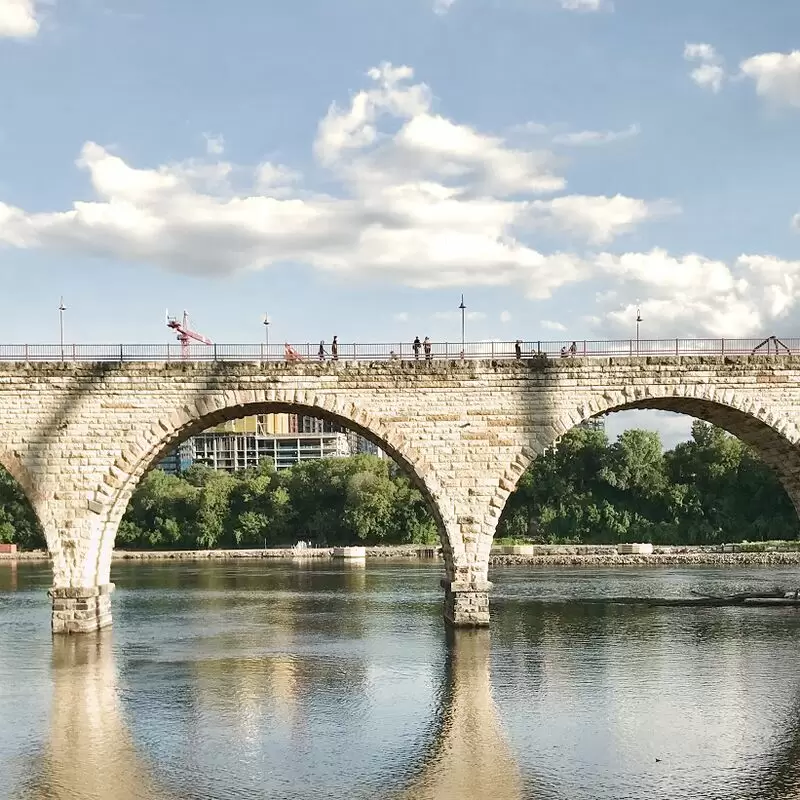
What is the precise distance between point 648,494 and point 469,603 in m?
47.6

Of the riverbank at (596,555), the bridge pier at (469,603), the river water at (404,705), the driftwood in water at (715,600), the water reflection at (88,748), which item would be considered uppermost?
the bridge pier at (469,603)

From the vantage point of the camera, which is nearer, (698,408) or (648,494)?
(698,408)

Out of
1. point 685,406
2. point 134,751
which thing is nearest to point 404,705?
point 134,751

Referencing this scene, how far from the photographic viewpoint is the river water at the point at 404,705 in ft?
47.8

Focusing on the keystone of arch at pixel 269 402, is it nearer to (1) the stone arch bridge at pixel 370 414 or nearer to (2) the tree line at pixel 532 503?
(1) the stone arch bridge at pixel 370 414

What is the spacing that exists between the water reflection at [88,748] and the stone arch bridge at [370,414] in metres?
4.95

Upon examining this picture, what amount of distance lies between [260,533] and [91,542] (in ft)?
175

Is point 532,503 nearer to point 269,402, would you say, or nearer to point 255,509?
point 255,509

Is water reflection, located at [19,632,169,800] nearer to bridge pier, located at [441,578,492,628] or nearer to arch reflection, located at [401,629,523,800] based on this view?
arch reflection, located at [401,629,523,800]

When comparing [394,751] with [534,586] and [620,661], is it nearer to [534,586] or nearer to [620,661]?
[620,661]

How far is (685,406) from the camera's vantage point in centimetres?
2916

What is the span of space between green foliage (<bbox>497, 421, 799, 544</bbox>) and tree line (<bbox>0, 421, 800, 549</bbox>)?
8 centimetres

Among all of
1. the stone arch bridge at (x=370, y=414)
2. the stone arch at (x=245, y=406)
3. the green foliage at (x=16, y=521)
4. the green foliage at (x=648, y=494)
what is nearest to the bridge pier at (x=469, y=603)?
the stone arch bridge at (x=370, y=414)

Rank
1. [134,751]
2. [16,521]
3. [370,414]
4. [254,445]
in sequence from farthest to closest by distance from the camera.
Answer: [254,445], [16,521], [370,414], [134,751]
